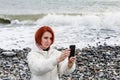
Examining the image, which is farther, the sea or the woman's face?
the sea

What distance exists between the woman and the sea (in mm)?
2860

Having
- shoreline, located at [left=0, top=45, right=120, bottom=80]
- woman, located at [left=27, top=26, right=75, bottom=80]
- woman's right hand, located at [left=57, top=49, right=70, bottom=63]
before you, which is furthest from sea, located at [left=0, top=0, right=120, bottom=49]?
woman's right hand, located at [left=57, top=49, right=70, bottom=63]

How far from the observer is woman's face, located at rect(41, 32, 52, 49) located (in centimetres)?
422

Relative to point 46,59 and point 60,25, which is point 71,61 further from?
point 60,25

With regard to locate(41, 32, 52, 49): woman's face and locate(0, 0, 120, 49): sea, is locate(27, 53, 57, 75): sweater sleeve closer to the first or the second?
locate(41, 32, 52, 49): woman's face

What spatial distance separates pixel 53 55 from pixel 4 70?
6.06m

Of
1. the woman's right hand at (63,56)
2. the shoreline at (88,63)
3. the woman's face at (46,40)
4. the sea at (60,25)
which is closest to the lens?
the woman's right hand at (63,56)

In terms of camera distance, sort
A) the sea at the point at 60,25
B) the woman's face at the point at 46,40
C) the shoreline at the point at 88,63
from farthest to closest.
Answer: the sea at the point at 60,25 → the shoreline at the point at 88,63 → the woman's face at the point at 46,40

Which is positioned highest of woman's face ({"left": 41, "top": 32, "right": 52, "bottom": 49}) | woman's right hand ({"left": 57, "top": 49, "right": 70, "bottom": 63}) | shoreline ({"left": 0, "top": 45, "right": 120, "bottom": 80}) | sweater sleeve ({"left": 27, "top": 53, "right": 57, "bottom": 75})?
woman's face ({"left": 41, "top": 32, "right": 52, "bottom": 49})

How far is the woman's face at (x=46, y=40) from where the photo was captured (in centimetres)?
422

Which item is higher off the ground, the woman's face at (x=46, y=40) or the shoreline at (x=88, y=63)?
the woman's face at (x=46, y=40)

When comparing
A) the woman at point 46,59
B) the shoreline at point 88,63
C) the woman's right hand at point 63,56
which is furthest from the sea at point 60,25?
the woman's right hand at point 63,56

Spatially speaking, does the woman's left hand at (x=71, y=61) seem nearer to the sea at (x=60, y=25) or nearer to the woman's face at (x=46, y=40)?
the woman's face at (x=46, y=40)

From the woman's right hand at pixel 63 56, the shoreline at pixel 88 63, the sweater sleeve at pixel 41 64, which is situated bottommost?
the shoreline at pixel 88 63
